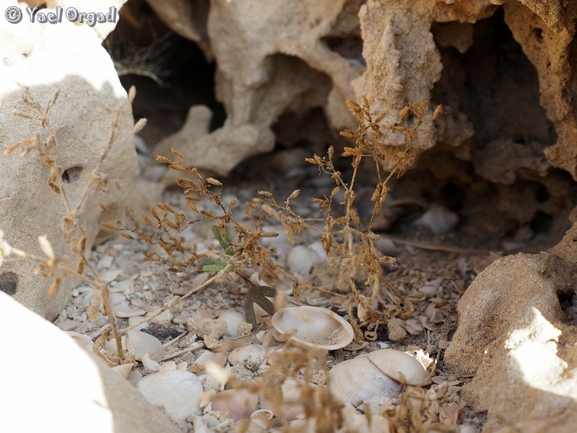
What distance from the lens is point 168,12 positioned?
341 centimetres

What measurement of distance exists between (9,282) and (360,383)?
133 centimetres

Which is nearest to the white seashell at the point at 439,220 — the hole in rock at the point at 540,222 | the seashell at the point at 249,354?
the hole in rock at the point at 540,222

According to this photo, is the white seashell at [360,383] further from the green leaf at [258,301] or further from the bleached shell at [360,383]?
the green leaf at [258,301]

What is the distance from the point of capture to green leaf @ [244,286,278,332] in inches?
92.9

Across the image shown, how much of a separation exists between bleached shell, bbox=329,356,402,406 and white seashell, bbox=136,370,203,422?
0.45 metres

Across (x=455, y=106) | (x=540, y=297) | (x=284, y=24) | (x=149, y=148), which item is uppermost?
(x=284, y=24)

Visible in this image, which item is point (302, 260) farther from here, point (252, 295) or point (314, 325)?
point (314, 325)

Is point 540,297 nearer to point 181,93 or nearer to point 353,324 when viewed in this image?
point 353,324

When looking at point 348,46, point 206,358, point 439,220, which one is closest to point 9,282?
point 206,358

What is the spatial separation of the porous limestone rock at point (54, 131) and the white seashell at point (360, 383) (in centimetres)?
104

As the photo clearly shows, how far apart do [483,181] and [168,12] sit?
200 centimetres

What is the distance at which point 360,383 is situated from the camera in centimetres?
196

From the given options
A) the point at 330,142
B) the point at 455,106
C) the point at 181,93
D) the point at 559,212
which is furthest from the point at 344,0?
the point at 181,93

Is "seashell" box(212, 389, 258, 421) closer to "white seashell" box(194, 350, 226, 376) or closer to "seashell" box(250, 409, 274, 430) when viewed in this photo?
"seashell" box(250, 409, 274, 430)
